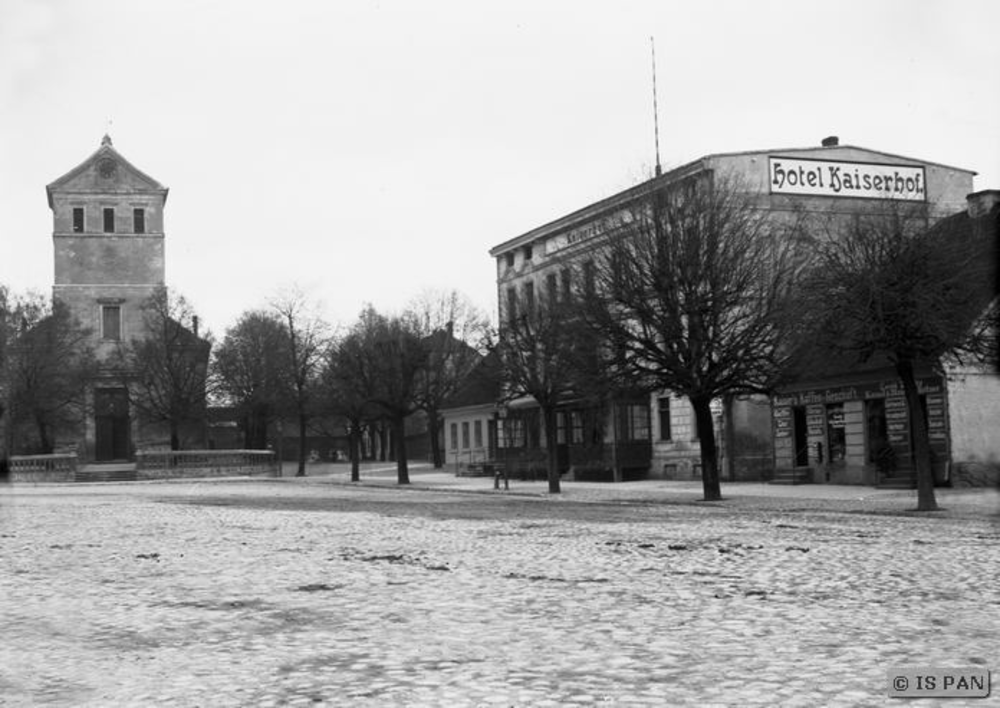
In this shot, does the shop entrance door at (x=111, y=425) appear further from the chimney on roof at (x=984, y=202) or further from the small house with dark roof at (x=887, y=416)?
the chimney on roof at (x=984, y=202)

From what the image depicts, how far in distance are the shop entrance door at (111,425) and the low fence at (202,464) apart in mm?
7811

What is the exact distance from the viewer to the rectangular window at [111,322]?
7394 centimetres

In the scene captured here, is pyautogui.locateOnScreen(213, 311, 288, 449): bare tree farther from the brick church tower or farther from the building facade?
the building facade

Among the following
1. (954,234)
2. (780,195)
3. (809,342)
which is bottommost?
(809,342)

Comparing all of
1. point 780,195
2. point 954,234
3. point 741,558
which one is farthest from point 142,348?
point 741,558

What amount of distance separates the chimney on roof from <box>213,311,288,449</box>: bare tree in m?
39.9

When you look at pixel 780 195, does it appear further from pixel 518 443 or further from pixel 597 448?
pixel 518 443

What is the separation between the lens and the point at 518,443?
180 ft

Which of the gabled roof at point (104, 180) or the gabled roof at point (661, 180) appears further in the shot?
the gabled roof at point (104, 180)

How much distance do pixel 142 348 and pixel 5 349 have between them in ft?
26.5

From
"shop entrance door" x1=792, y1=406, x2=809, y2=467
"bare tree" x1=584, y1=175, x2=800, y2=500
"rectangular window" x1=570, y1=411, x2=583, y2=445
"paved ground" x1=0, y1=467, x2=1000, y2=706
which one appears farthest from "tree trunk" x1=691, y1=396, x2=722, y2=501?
"rectangular window" x1=570, y1=411, x2=583, y2=445

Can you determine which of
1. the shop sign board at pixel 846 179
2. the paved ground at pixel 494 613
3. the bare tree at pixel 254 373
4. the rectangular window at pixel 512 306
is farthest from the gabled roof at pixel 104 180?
the paved ground at pixel 494 613

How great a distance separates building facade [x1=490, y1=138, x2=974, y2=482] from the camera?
38.8 m

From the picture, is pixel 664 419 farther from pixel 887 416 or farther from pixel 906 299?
pixel 906 299
